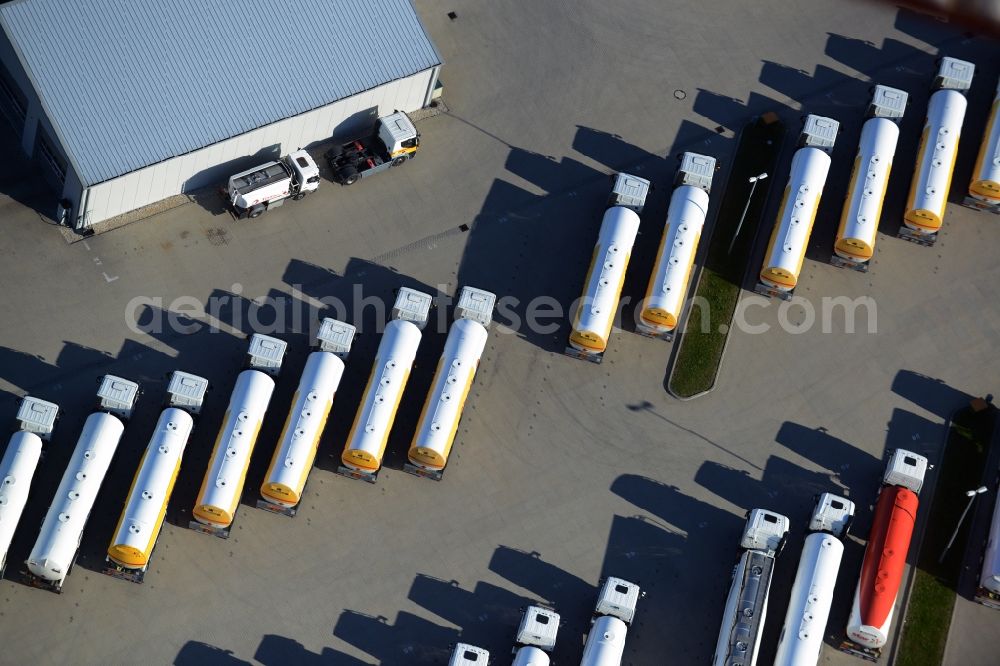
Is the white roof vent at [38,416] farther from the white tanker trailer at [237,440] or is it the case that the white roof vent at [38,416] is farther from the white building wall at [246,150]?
the white building wall at [246,150]

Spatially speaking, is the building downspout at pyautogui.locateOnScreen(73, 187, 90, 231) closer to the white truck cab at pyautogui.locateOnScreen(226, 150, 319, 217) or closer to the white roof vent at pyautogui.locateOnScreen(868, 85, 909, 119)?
the white truck cab at pyautogui.locateOnScreen(226, 150, 319, 217)

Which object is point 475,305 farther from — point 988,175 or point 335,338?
point 988,175

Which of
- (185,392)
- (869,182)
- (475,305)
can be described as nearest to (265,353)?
(185,392)

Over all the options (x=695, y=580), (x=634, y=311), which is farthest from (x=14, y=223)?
(x=695, y=580)

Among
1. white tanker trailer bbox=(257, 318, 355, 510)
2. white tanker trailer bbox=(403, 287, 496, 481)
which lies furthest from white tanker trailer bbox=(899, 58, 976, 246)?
white tanker trailer bbox=(257, 318, 355, 510)

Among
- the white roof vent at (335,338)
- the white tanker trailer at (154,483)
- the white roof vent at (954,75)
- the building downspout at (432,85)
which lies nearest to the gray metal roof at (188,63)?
the building downspout at (432,85)

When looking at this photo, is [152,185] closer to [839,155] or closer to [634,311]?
[634,311]

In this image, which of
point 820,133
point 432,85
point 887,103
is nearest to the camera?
point 432,85
